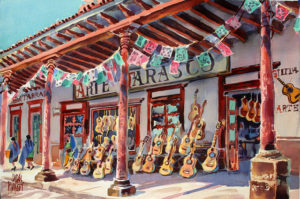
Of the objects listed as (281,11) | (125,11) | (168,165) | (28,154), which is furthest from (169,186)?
(28,154)

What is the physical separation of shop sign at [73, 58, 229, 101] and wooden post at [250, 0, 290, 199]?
3.24 metres

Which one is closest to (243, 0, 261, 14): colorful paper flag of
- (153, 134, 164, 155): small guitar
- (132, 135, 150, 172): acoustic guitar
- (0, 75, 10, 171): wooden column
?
(153, 134, 164, 155): small guitar

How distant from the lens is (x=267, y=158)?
4.13 meters

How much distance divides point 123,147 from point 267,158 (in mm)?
2876

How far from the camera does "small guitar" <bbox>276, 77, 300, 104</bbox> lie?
6168mm


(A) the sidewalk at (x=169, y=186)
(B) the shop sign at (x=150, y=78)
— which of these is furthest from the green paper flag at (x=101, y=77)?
(A) the sidewalk at (x=169, y=186)

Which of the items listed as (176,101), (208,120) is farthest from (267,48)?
(176,101)

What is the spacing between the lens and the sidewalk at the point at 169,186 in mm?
5607

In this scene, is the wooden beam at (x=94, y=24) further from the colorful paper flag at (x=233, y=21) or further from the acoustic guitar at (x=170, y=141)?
the acoustic guitar at (x=170, y=141)

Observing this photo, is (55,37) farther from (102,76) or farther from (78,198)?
(78,198)

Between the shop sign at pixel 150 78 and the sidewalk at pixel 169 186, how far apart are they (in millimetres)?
2705
